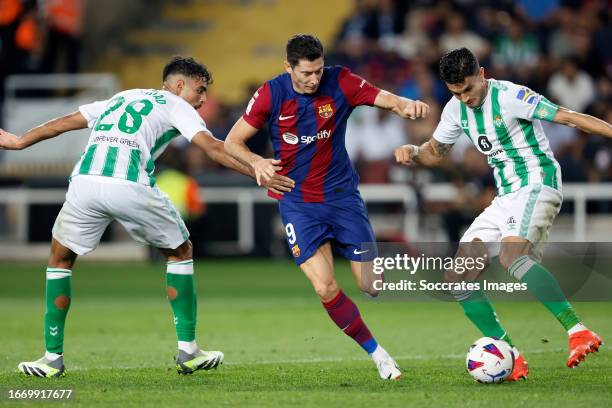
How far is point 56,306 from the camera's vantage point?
25.2 feet

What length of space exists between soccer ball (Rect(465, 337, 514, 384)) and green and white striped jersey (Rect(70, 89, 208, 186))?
2.28 m

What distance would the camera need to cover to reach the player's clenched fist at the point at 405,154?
8.00 meters

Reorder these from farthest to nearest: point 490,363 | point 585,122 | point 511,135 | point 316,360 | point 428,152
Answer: point 316,360 < point 428,152 < point 511,135 < point 585,122 < point 490,363

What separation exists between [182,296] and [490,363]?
2.15m

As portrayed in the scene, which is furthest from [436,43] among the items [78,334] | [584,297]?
[78,334]

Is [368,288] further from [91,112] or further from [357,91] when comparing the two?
[91,112]

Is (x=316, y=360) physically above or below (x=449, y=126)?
below

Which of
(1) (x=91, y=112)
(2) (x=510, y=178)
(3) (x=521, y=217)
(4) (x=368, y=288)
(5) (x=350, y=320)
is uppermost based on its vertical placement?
(1) (x=91, y=112)

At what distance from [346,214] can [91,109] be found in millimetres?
1857

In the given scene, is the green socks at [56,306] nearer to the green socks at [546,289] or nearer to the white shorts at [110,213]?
the white shorts at [110,213]

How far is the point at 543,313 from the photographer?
1170 centimetres

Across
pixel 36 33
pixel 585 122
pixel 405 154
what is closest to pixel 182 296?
pixel 405 154

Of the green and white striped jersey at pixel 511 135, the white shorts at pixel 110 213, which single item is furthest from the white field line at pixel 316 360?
the green and white striped jersey at pixel 511 135

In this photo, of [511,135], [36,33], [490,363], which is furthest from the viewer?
[36,33]
